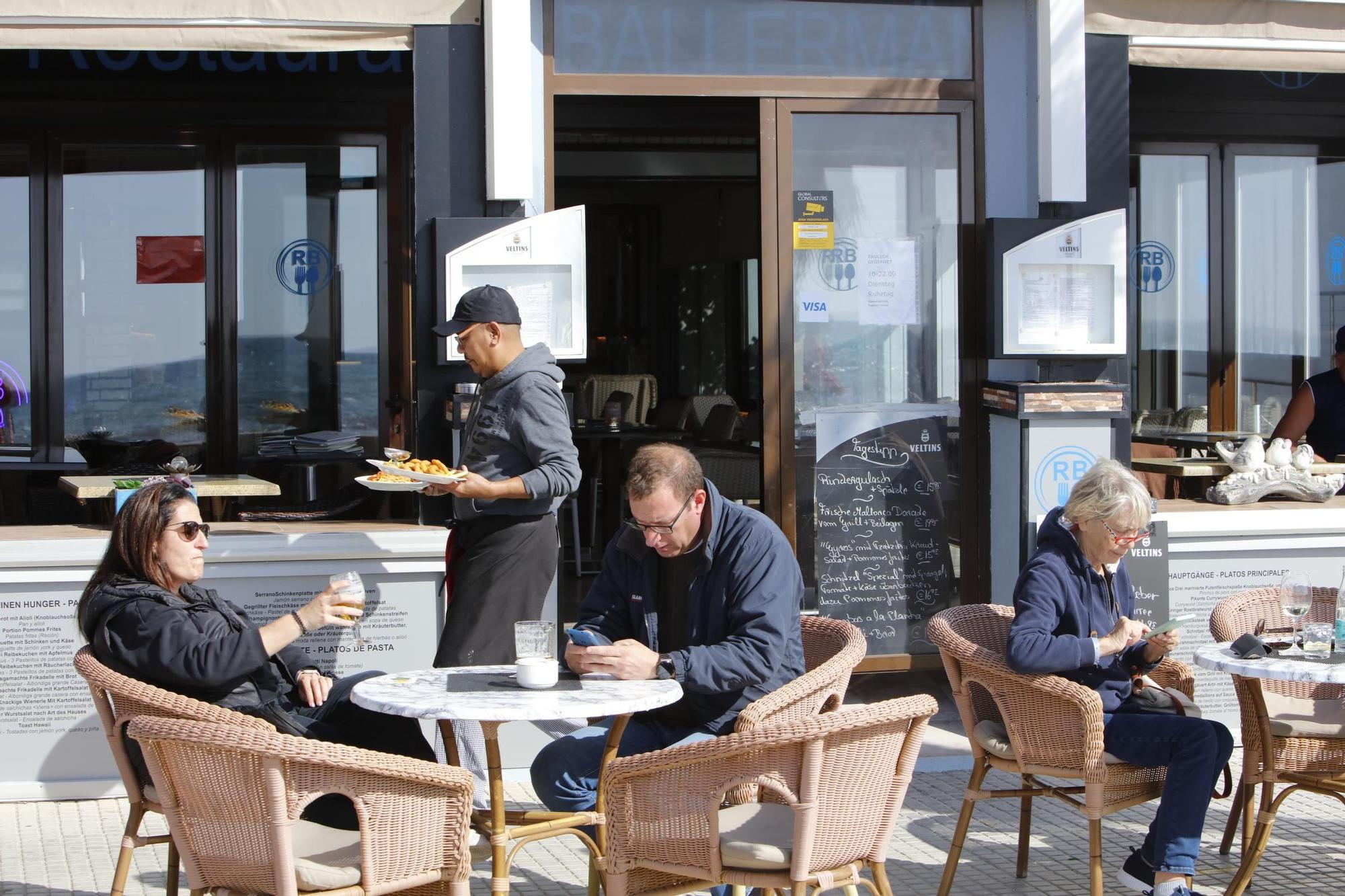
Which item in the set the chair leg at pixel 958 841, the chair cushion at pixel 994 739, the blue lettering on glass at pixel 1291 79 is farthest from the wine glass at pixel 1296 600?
the blue lettering on glass at pixel 1291 79

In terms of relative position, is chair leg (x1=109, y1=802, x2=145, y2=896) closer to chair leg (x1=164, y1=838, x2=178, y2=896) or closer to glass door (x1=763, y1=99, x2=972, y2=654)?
chair leg (x1=164, y1=838, x2=178, y2=896)

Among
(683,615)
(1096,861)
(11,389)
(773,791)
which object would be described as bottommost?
(1096,861)

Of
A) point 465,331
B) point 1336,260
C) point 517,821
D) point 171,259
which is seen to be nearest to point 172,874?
point 517,821

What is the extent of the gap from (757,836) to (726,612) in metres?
0.61

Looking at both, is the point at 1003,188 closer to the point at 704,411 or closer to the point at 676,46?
the point at 676,46

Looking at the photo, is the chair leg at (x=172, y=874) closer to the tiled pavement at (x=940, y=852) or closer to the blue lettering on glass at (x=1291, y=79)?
the tiled pavement at (x=940, y=852)

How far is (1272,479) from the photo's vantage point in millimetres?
5711

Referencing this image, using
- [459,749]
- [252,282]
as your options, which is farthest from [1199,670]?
[252,282]

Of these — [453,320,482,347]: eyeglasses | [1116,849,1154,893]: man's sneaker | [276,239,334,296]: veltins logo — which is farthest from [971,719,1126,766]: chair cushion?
[276,239,334,296]: veltins logo

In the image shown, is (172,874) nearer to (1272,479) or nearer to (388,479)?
(388,479)

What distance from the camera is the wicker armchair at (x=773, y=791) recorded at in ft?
9.69

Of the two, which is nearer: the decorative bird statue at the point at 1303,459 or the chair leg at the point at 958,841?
the chair leg at the point at 958,841

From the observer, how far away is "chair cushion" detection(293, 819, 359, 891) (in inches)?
116

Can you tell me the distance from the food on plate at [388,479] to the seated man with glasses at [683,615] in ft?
2.86
